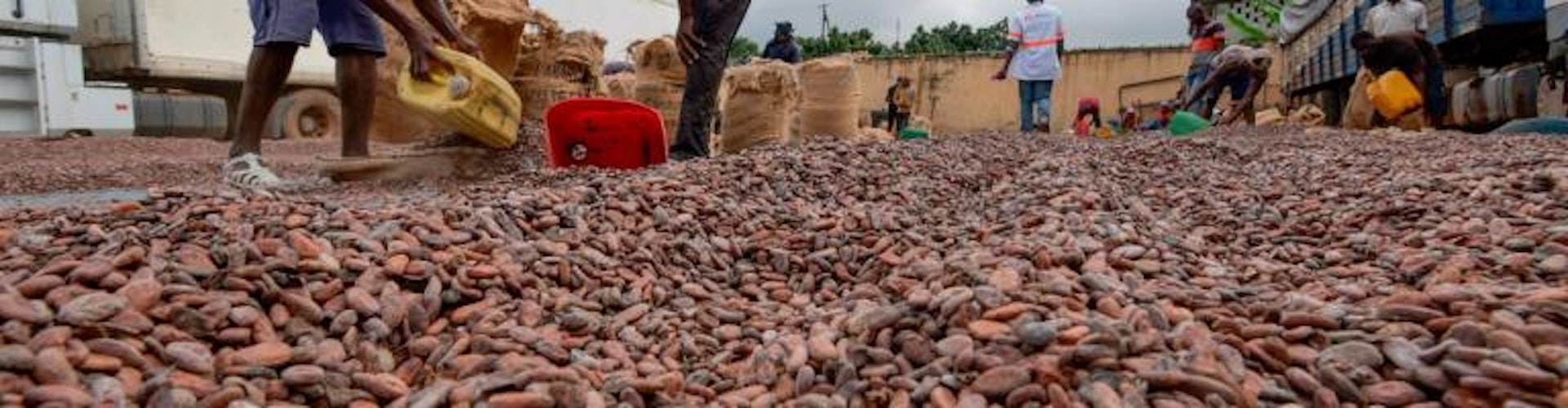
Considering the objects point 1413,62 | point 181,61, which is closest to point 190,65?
point 181,61

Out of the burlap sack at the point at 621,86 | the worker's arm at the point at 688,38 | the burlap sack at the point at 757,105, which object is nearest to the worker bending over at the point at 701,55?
the worker's arm at the point at 688,38

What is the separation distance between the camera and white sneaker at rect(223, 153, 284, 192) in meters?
2.81

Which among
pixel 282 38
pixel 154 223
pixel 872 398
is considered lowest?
pixel 872 398

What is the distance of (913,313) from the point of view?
1331 mm

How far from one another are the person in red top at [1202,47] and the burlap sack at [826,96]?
3.86 m

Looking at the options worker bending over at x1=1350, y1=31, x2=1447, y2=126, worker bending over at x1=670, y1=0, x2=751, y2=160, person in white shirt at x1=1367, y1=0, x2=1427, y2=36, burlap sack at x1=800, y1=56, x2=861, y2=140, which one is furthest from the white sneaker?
person in white shirt at x1=1367, y1=0, x2=1427, y2=36

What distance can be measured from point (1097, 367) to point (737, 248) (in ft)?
3.18

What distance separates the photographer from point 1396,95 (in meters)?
5.89

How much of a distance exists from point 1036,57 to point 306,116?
679cm

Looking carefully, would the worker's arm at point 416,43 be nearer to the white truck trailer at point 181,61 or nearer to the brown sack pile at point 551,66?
the brown sack pile at point 551,66

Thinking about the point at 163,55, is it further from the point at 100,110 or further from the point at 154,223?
the point at 154,223

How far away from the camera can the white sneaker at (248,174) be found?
9.22 ft

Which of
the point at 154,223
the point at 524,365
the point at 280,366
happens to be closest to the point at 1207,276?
the point at 524,365

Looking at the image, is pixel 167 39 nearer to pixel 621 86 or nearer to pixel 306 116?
pixel 306 116
